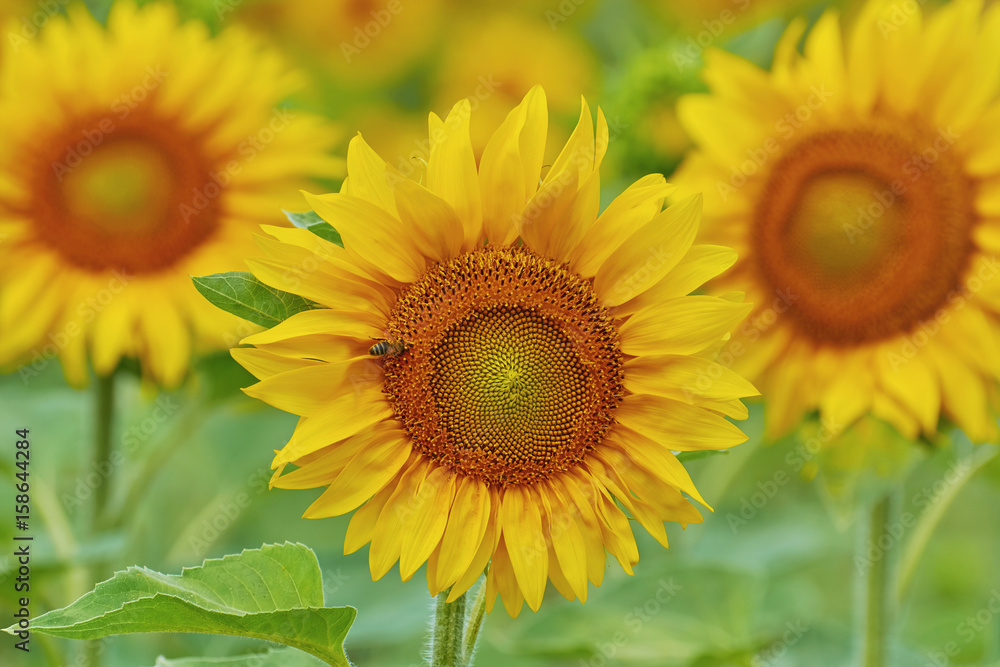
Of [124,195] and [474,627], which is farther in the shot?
[124,195]

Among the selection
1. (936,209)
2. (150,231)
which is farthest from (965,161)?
(150,231)

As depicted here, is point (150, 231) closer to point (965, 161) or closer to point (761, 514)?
point (965, 161)

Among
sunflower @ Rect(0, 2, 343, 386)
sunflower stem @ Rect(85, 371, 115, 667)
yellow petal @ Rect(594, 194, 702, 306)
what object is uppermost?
sunflower @ Rect(0, 2, 343, 386)

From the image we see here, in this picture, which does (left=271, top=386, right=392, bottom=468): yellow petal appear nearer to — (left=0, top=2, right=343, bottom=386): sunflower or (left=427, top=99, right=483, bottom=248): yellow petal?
(left=427, top=99, right=483, bottom=248): yellow petal

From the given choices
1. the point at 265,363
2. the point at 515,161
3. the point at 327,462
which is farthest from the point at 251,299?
the point at 515,161

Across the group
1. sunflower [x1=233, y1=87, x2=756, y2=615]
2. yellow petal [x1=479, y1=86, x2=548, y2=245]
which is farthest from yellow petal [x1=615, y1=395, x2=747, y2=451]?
yellow petal [x1=479, y1=86, x2=548, y2=245]

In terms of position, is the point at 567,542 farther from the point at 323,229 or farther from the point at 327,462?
the point at 323,229

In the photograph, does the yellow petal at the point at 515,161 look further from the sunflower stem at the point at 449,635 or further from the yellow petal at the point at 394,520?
the sunflower stem at the point at 449,635

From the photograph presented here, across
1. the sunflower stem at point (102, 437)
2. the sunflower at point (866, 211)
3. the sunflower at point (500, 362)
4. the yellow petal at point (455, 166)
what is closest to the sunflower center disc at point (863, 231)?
the sunflower at point (866, 211)
